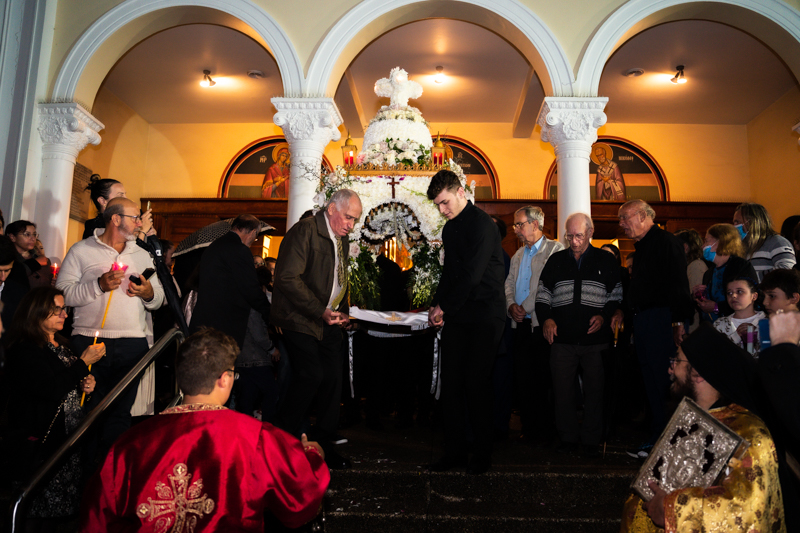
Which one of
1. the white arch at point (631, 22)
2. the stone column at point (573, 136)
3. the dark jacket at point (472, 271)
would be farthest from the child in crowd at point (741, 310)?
the white arch at point (631, 22)

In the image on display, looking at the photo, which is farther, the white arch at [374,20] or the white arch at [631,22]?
the white arch at [374,20]

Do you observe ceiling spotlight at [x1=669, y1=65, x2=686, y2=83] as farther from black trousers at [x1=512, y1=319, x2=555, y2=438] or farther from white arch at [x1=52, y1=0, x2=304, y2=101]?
black trousers at [x1=512, y1=319, x2=555, y2=438]

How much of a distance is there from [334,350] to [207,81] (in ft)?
27.1

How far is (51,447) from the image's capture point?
2914mm

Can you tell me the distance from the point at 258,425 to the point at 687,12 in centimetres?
735

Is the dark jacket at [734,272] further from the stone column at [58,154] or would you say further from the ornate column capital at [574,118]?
the stone column at [58,154]

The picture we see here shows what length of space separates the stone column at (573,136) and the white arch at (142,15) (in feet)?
9.96

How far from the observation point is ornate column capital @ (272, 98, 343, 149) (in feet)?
22.5

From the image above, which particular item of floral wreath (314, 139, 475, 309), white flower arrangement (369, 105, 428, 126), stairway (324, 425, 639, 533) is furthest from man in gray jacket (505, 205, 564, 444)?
white flower arrangement (369, 105, 428, 126)

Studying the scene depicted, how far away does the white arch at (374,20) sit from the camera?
698 cm

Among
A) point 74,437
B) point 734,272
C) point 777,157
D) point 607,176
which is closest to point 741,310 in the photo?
point 734,272

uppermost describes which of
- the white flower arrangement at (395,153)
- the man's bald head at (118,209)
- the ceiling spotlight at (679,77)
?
the ceiling spotlight at (679,77)

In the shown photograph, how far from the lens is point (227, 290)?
3881mm

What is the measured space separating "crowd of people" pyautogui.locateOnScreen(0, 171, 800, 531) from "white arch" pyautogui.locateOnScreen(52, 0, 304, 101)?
308 centimetres
